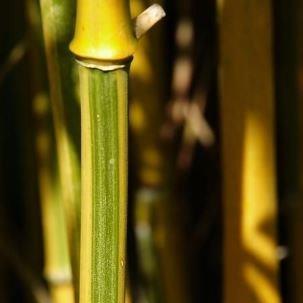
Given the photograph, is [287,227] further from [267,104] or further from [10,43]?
[10,43]

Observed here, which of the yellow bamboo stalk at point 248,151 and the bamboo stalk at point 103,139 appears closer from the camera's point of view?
the bamboo stalk at point 103,139

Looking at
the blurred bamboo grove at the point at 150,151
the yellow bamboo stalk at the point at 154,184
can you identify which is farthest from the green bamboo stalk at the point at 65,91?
the yellow bamboo stalk at the point at 154,184

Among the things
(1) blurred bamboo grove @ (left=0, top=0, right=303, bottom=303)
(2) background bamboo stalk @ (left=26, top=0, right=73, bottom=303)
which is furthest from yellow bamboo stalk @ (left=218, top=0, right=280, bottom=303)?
(2) background bamboo stalk @ (left=26, top=0, right=73, bottom=303)

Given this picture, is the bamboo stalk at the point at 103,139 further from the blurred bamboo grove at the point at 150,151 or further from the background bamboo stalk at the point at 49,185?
the background bamboo stalk at the point at 49,185

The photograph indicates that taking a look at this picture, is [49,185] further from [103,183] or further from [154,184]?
[103,183]

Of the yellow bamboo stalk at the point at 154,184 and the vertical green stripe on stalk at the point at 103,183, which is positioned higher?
the vertical green stripe on stalk at the point at 103,183

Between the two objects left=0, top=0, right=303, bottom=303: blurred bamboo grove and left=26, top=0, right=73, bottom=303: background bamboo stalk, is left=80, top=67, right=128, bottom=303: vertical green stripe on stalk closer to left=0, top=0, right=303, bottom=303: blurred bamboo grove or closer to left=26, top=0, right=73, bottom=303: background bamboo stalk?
left=0, top=0, right=303, bottom=303: blurred bamboo grove
